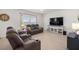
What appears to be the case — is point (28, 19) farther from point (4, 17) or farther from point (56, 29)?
point (56, 29)

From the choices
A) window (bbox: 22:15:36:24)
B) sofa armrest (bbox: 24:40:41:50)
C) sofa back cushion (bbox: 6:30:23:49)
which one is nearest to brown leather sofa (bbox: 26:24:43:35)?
window (bbox: 22:15:36:24)

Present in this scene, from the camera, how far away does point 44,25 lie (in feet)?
7.00

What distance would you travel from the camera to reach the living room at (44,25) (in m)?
1.84

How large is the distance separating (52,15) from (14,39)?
118 cm

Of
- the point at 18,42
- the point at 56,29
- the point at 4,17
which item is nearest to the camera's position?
the point at 4,17

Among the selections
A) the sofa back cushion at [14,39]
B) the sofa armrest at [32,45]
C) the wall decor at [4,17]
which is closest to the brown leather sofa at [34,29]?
the sofa armrest at [32,45]

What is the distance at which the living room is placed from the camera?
184 centimetres

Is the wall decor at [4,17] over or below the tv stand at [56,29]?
over

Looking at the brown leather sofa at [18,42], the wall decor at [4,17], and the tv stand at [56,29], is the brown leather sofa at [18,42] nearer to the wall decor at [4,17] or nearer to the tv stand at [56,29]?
the wall decor at [4,17]

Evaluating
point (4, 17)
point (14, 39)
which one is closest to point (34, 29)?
point (14, 39)

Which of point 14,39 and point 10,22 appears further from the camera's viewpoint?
point 14,39

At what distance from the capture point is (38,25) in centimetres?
210
